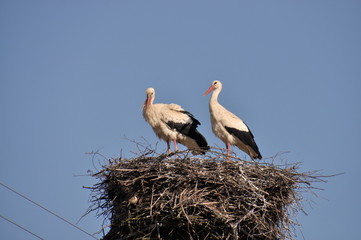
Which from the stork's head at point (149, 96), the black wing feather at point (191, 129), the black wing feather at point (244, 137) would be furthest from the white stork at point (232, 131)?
the stork's head at point (149, 96)

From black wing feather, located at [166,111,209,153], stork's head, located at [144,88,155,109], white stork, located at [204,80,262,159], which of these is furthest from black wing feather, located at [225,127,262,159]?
stork's head, located at [144,88,155,109]

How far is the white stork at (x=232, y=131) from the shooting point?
10.4 metres

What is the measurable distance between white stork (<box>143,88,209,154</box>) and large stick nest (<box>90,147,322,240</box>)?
2.13m

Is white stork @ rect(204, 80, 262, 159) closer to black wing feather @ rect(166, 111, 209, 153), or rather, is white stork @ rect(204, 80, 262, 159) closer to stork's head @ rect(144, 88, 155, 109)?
black wing feather @ rect(166, 111, 209, 153)

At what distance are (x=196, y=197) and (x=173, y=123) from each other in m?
3.14

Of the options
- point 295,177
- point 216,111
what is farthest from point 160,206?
point 216,111

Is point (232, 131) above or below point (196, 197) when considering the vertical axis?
above

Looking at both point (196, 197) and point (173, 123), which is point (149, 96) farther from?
point (196, 197)

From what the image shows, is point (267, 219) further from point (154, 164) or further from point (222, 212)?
point (154, 164)

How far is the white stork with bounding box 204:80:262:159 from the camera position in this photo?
10.4 metres

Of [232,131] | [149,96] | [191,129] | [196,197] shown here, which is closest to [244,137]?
[232,131]

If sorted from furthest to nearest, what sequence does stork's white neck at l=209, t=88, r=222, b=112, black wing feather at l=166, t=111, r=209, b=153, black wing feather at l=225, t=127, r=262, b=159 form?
stork's white neck at l=209, t=88, r=222, b=112
black wing feather at l=166, t=111, r=209, b=153
black wing feather at l=225, t=127, r=262, b=159

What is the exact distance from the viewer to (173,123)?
10562 mm

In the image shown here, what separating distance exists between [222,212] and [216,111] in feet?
11.3
